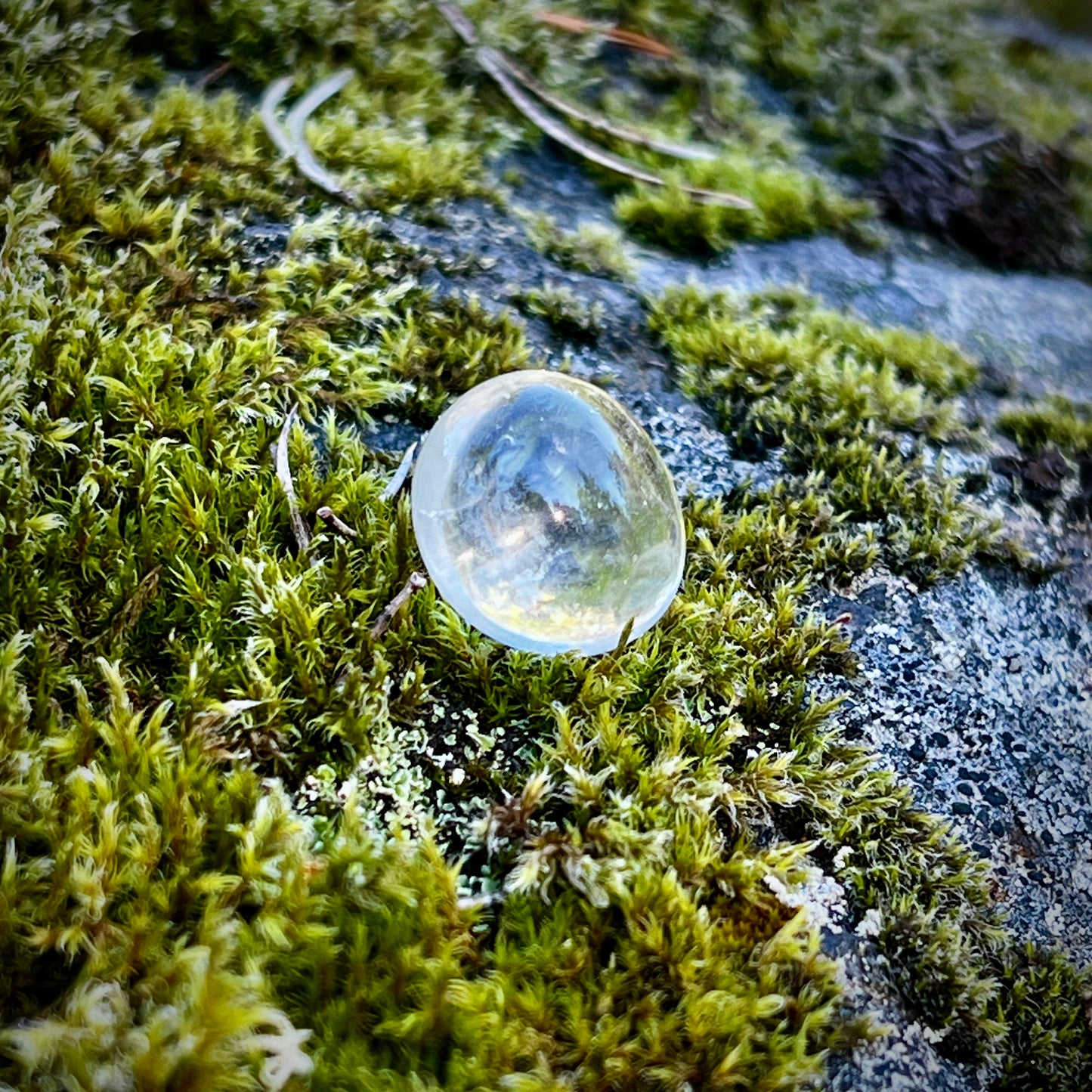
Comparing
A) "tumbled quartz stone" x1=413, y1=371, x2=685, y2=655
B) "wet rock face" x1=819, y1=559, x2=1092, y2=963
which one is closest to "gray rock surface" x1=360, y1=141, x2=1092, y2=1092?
"wet rock face" x1=819, y1=559, x2=1092, y2=963

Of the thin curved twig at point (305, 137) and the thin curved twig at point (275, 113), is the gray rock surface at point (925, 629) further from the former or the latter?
the thin curved twig at point (275, 113)

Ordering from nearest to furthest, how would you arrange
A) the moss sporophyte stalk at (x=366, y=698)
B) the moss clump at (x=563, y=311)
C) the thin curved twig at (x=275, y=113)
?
the moss sporophyte stalk at (x=366, y=698), the moss clump at (x=563, y=311), the thin curved twig at (x=275, y=113)

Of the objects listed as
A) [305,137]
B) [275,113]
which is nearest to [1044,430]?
[305,137]

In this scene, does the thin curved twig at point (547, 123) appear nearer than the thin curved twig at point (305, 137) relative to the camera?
No

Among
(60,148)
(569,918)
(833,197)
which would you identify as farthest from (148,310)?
(833,197)

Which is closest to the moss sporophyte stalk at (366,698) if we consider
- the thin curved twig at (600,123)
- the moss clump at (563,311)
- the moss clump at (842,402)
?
the moss clump at (842,402)

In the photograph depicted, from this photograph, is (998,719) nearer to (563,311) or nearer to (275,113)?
(563,311)
